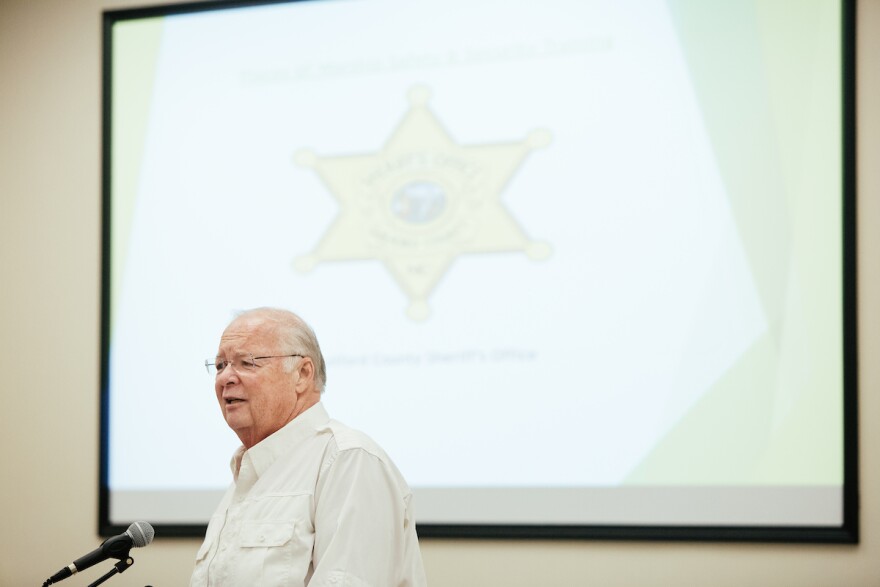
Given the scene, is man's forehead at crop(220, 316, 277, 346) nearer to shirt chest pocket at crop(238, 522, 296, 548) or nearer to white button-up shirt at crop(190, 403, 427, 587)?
white button-up shirt at crop(190, 403, 427, 587)

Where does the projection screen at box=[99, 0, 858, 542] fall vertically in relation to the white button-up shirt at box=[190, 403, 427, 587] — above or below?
above

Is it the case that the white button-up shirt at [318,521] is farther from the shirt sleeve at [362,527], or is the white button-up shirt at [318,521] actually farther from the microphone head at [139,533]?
the microphone head at [139,533]

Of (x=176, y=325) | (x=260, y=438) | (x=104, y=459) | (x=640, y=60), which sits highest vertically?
(x=640, y=60)

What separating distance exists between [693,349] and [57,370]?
2331mm

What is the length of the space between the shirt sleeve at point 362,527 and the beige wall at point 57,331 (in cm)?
139

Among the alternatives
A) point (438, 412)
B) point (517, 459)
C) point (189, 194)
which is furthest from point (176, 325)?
point (517, 459)

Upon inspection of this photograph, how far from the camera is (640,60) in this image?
341cm

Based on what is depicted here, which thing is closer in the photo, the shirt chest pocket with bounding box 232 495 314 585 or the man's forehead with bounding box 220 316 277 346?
the shirt chest pocket with bounding box 232 495 314 585

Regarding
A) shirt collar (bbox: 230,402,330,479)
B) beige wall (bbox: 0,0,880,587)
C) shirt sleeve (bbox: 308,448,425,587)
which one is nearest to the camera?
shirt sleeve (bbox: 308,448,425,587)

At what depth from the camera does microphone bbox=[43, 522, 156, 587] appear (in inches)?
81.7

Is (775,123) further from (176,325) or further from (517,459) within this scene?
(176,325)

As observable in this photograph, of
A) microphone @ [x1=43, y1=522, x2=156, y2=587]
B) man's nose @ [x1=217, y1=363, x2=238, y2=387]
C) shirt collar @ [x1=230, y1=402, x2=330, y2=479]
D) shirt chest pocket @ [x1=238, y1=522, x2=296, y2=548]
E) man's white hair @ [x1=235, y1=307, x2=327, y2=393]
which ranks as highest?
man's white hair @ [x1=235, y1=307, x2=327, y2=393]

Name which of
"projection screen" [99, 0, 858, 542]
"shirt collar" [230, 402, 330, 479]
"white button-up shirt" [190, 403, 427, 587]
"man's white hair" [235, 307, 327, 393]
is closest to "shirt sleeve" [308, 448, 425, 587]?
"white button-up shirt" [190, 403, 427, 587]

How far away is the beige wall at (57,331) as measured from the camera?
3.41 metres
